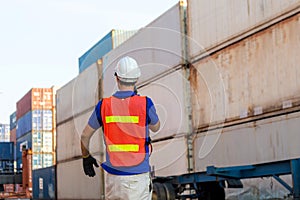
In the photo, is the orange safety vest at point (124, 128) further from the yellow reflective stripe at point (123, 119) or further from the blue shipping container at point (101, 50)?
the blue shipping container at point (101, 50)

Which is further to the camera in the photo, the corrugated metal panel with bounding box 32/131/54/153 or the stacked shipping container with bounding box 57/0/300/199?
the corrugated metal panel with bounding box 32/131/54/153

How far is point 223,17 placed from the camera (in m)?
14.5

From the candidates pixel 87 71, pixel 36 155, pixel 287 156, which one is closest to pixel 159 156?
pixel 287 156

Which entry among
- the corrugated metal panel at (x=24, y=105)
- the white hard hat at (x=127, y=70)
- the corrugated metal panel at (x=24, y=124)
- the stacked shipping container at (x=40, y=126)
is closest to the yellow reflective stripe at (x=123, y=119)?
the white hard hat at (x=127, y=70)

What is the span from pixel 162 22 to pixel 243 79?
5.83 meters

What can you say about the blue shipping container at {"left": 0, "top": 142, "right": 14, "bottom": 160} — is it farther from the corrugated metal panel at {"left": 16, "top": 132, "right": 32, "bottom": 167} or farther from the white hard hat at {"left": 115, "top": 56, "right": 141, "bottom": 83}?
the white hard hat at {"left": 115, "top": 56, "right": 141, "bottom": 83}

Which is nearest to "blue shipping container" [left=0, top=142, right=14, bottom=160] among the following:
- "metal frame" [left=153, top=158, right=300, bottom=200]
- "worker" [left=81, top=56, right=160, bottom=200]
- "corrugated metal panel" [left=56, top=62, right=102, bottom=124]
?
"corrugated metal panel" [left=56, top=62, right=102, bottom=124]

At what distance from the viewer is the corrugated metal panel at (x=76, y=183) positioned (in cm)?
2459

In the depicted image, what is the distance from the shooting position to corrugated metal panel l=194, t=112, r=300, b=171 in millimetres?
11719

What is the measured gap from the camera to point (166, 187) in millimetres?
10242

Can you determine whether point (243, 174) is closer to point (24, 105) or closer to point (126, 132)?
point (126, 132)

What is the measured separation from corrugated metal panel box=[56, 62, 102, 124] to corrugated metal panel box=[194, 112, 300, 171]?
875 centimetres

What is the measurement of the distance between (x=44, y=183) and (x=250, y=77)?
78.0 feet

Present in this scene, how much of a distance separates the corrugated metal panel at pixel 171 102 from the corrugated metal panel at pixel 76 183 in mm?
6238
